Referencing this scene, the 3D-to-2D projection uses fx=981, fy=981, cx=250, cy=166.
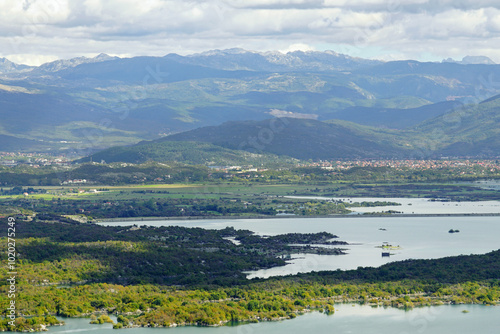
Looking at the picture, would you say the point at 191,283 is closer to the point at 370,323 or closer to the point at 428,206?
the point at 370,323

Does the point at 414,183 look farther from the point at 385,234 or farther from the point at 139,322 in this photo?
the point at 139,322

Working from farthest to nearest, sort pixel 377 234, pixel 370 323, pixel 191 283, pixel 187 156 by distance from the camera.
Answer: pixel 187 156 < pixel 377 234 < pixel 191 283 < pixel 370 323

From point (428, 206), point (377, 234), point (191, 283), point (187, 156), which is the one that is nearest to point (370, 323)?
point (191, 283)

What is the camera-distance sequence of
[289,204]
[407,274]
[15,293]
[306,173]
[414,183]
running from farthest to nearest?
[306,173] < [414,183] < [289,204] < [407,274] < [15,293]

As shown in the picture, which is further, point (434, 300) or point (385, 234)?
point (385, 234)

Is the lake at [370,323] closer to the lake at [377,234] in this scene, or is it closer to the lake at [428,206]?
the lake at [377,234]

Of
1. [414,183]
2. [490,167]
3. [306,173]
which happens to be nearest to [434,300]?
[414,183]

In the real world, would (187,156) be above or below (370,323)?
above

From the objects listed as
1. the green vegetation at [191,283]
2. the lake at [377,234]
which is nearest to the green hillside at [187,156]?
the lake at [377,234]
